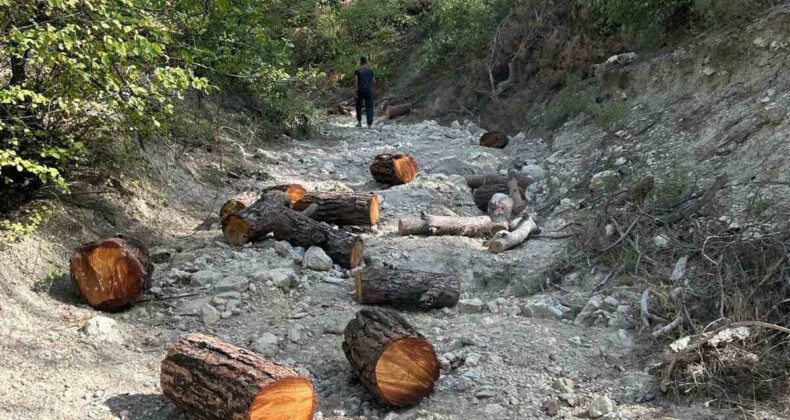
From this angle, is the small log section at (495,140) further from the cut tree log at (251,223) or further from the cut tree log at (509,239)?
the cut tree log at (251,223)

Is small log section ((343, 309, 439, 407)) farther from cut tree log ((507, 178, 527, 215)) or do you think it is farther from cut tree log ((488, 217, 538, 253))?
cut tree log ((507, 178, 527, 215))

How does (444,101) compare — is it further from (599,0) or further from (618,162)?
(618,162)

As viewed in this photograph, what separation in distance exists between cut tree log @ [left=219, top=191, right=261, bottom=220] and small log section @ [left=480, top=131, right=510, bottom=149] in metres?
4.77

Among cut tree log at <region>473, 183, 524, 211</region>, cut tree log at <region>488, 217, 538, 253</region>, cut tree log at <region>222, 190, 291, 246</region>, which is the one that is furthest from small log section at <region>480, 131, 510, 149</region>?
cut tree log at <region>222, 190, 291, 246</region>

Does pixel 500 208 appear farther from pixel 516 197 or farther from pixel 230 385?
pixel 230 385

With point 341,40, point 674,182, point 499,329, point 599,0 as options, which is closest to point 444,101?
point 599,0

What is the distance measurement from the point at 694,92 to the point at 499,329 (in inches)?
201

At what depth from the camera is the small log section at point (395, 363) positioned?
12.5 ft

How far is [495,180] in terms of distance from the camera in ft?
29.1

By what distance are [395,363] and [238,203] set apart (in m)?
3.83

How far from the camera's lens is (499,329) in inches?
187

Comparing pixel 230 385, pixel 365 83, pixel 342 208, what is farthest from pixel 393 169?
pixel 230 385

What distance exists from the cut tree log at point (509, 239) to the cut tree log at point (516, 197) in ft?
3.28

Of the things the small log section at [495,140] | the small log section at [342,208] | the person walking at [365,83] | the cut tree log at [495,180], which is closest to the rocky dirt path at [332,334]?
the small log section at [342,208]
